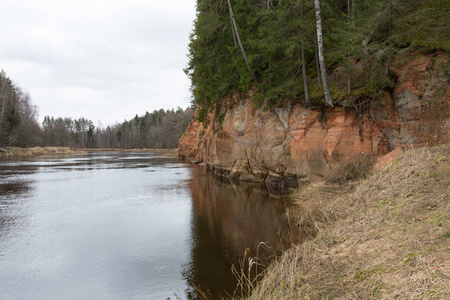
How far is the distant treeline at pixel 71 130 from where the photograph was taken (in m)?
63.8

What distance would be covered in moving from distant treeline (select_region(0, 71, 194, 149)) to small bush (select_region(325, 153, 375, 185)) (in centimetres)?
6801

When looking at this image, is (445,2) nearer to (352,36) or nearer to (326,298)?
(352,36)

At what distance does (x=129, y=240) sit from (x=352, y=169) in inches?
395

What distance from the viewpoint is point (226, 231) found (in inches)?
433

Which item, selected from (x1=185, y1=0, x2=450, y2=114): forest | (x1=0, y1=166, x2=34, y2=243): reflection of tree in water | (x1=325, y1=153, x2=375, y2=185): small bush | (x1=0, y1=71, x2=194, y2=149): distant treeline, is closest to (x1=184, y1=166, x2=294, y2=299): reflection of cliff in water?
(x1=325, y1=153, x2=375, y2=185): small bush

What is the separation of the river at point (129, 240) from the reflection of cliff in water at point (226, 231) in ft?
0.10

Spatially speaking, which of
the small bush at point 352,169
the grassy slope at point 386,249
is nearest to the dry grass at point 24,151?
the small bush at point 352,169

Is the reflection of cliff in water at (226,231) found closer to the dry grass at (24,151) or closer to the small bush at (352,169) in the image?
the small bush at (352,169)

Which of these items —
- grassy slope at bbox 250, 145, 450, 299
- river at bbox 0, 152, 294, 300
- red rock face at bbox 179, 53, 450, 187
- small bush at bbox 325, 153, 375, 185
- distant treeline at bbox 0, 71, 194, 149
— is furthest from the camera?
distant treeline at bbox 0, 71, 194, 149

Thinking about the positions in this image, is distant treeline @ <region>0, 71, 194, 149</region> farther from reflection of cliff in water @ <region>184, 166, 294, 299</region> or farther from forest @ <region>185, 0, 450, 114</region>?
reflection of cliff in water @ <region>184, 166, 294, 299</region>

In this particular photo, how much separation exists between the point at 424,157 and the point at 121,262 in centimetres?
948

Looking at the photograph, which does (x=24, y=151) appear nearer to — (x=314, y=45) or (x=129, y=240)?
(x=129, y=240)

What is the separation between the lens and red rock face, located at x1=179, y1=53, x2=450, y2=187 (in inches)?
495

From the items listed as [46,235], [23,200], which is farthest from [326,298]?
[23,200]
